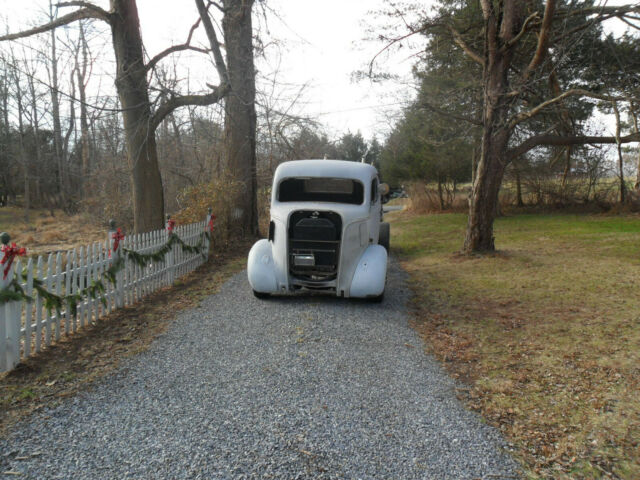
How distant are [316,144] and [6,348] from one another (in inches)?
678

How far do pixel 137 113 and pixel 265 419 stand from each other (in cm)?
912

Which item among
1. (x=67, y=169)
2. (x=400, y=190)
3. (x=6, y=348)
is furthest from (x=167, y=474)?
(x=67, y=169)

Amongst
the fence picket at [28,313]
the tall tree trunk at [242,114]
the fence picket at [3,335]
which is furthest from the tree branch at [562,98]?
the fence picket at [3,335]

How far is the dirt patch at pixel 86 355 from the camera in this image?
150 inches

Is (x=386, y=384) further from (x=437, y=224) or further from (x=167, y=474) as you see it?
(x=437, y=224)

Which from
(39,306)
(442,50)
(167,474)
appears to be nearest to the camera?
(167,474)

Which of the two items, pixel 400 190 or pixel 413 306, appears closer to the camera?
pixel 413 306

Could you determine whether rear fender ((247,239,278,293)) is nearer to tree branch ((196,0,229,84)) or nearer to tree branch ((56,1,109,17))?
tree branch ((196,0,229,84))

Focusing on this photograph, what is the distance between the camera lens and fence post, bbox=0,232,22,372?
4234 mm

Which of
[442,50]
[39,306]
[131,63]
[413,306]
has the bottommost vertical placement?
[413,306]

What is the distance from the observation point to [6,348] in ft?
14.1

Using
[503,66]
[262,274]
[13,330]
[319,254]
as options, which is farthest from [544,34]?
[13,330]

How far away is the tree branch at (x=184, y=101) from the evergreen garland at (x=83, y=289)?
132 inches

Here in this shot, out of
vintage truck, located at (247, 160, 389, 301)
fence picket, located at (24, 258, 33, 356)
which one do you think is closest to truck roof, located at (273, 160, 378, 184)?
vintage truck, located at (247, 160, 389, 301)
